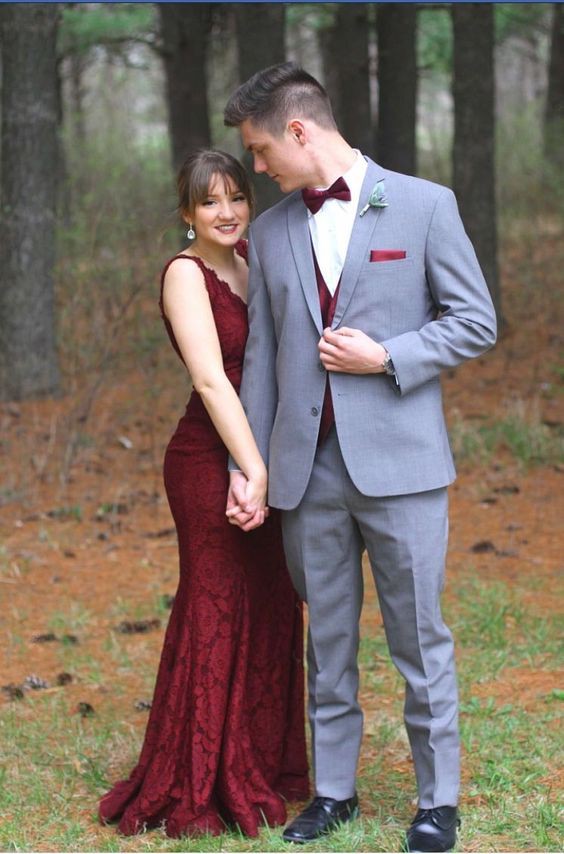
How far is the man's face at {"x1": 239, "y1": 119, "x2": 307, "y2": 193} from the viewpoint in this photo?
363 centimetres

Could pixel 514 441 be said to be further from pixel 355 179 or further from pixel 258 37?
pixel 355 179

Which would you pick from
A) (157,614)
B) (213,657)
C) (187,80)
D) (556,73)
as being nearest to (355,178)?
(213,657)

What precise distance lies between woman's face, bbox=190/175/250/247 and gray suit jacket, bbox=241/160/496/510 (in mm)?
155

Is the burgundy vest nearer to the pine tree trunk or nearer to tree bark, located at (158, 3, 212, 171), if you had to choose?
tree bark, located at (158, 3, 212, 171)

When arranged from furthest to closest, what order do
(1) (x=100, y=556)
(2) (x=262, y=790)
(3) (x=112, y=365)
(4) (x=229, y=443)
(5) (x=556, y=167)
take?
(5) (x=556, y=167)
(3) (x=112, y=365)
(1) (x=100, y=556)
(2) (x=262, y=790)
(4) (x=229, y=443)

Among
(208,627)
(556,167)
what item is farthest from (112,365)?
(556,167)

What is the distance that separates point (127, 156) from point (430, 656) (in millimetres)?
13456

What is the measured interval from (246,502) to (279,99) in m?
1.19

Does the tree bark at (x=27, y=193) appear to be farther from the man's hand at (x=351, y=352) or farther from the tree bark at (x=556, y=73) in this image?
the tree bark at (x=556, y=73)

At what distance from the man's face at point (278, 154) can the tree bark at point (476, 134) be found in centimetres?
809

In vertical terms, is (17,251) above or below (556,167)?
below

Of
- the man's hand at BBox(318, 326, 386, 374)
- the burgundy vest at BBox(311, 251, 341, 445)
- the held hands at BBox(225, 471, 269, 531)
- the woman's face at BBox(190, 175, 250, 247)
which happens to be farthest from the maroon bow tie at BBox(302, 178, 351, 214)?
the held hands at BBox(225, 471, 269, 531)

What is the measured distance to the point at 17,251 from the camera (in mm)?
10109

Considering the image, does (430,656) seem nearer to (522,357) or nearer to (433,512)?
(433,512)
